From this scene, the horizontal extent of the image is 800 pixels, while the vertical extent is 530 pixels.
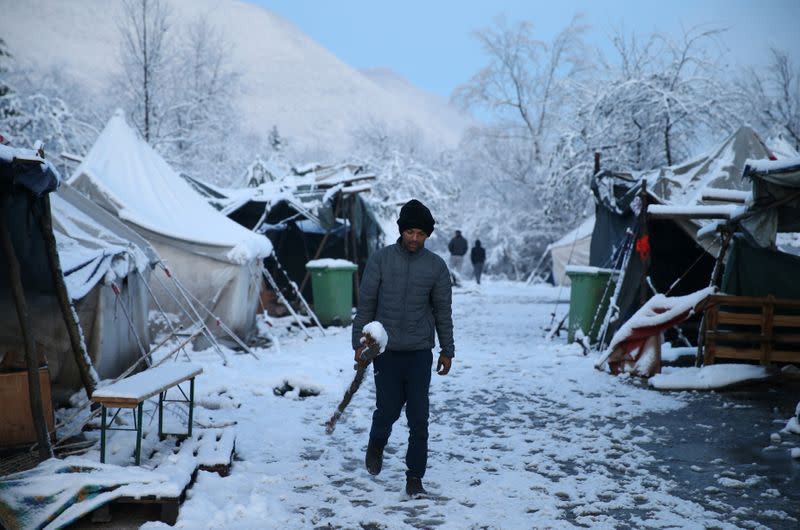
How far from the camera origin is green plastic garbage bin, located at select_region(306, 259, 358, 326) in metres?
14.6

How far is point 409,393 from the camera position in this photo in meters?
4.77

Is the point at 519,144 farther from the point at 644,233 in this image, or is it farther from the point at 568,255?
the point at 644,233

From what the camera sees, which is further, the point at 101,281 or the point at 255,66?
the point at 255,66

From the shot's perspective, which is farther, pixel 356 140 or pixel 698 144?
pixel 356 140

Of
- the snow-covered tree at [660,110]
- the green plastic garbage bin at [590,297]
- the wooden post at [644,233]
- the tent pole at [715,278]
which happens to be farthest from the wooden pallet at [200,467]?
the snow-covered tree at [660,110]

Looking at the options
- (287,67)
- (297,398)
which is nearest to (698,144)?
(297,398)

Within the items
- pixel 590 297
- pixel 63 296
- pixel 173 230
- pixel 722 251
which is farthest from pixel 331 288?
pixel 63 296

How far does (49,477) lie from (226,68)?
37.3 m

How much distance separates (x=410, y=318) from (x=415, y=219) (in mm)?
714

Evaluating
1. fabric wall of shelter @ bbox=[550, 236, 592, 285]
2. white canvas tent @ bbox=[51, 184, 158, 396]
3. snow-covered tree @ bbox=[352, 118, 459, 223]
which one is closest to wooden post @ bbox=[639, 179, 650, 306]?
white canvas tent @ bbox=[51, 184, 158, 396]

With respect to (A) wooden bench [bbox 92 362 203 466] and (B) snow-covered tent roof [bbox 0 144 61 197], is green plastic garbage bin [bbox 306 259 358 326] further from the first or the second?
(B) snow-covered tent roof [bbox 0 144 61 197]

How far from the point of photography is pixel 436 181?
47375mm

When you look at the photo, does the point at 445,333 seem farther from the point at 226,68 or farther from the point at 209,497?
the point at 226,68

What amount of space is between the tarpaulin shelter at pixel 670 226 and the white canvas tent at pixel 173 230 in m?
6.36
